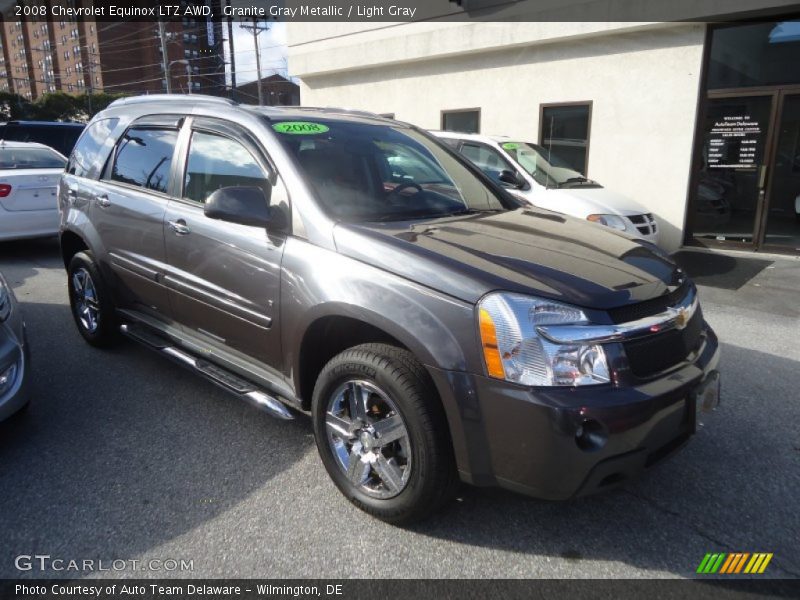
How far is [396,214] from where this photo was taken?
3.08 metres

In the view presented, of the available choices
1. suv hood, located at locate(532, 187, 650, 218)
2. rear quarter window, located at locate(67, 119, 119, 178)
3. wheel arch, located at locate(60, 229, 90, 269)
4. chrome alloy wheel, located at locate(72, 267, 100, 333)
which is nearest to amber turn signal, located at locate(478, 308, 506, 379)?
chrome alloy wheel, located at locate(72, 267, 100, 333)

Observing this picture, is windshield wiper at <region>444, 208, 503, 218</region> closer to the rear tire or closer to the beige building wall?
the rear tire

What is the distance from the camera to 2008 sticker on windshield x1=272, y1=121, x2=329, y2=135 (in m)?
3.20

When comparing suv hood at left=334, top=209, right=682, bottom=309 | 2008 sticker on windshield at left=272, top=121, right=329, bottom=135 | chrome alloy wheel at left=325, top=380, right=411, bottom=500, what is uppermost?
2008 sticker on windshield at left=272, top=121, right=329, bottom=135

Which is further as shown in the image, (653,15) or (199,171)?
(653,15)

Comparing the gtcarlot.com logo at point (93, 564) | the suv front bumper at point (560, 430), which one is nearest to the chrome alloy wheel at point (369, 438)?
the suv front bumper at point (560, 430)

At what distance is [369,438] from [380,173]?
159cm

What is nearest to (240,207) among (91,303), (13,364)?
(13,364)

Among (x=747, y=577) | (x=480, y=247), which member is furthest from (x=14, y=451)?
(x=747, y=577)

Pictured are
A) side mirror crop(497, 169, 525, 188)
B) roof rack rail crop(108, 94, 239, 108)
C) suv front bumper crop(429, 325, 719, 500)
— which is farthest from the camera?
side mirror crop(497, 169, 525, 188)

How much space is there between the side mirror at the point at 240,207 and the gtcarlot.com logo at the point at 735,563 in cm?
245

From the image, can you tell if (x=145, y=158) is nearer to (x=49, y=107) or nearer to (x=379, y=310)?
(x=379, y=310)

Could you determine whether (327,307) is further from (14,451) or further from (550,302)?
(14,451)

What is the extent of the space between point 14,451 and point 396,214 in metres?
2.48
